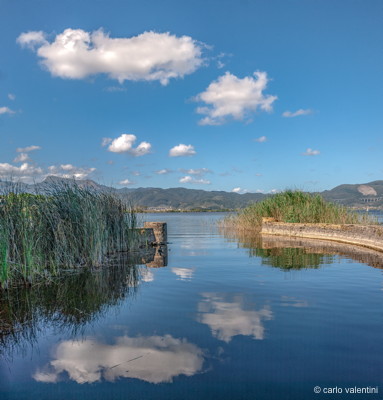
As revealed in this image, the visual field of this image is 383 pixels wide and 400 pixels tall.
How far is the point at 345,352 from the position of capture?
461 cm

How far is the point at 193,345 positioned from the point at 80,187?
28.8 ft

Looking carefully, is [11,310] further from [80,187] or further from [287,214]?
[287,214]

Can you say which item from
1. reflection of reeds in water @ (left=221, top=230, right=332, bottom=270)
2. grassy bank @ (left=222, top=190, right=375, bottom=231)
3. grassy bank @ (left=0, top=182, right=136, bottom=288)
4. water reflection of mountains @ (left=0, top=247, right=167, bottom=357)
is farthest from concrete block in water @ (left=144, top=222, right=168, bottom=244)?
grassy bank @ (left=222, top=190, right=375, bottom=231)

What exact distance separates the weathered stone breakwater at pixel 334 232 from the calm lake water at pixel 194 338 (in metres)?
7.69

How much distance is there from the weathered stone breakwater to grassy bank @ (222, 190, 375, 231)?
1.60 m

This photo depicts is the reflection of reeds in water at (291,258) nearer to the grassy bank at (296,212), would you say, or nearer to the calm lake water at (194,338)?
the calm lake water at (194,338)

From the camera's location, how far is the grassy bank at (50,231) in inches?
344

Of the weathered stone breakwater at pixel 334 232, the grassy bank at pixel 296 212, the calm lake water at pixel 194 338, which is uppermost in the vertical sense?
the grassy bank at pixel 296 212

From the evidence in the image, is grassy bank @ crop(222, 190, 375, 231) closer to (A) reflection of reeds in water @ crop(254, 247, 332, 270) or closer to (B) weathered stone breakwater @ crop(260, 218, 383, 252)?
(B) weathered stone breakwater @ crop(260, 218, 383, 252)

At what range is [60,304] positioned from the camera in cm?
704

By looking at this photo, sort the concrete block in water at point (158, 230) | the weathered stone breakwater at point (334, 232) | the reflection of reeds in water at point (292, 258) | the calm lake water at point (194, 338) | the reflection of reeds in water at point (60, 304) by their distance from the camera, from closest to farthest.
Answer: the calm lake water at point (194, 338) → the reflection of reeds in water at point (60, 304) → the reflection of reeds in water at point (292, 258) → the weathered stone breakwater at point (334, 232) → the concrete block in water at point (158, 230)

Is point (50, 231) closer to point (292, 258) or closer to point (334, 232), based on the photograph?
point (292, 258)

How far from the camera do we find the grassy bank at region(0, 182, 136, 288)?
28.6ft

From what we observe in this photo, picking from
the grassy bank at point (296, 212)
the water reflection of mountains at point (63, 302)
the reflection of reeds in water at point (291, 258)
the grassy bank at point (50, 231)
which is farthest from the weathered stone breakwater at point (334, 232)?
the grassy bank at point (50, 231)
